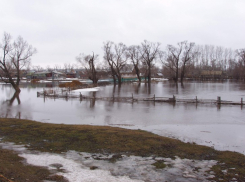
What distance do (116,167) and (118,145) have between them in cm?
240

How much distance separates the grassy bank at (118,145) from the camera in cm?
834

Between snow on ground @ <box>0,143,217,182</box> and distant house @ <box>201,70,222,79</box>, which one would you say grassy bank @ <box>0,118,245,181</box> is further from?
distant house @ <box>201,70,222,79</box>

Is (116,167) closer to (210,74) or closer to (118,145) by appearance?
(118,145)

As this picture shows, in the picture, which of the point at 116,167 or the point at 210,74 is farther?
the point at 210,74

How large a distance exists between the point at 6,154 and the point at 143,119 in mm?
11552

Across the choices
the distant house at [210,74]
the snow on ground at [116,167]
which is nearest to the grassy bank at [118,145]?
the snow on ground at [116,167]

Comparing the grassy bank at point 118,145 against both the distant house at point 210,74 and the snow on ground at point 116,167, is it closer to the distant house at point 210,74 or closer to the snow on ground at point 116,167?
the snow on ground at point 116,167

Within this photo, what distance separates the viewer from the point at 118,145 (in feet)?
33.7

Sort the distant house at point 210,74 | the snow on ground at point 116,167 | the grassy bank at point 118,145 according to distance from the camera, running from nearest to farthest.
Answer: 1. the snow on ground at point 116,167
2. the grassy bank at point 118,145
3. the distant house at point 210,74

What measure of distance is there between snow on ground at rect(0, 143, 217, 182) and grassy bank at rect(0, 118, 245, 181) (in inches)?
19.4

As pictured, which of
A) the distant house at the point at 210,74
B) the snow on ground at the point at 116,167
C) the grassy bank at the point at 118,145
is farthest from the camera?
the distant house at the point at 210,74

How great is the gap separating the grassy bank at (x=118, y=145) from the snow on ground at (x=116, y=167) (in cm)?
49

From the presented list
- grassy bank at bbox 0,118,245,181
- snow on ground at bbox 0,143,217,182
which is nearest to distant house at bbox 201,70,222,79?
grassy bank at bbox 0,118,245,181

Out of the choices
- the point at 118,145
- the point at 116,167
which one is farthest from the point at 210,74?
the point at 116,167
